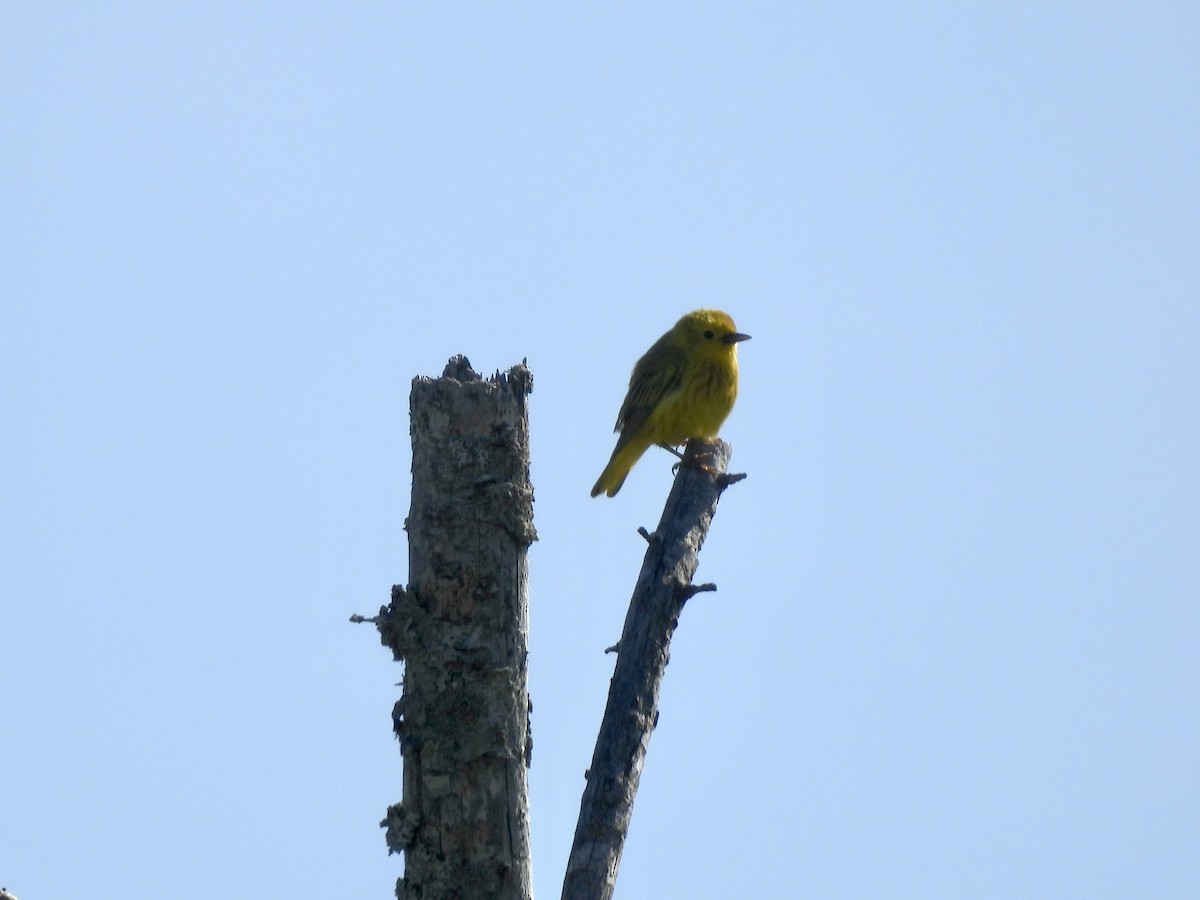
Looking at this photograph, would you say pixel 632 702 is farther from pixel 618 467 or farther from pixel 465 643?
pixel 618 467

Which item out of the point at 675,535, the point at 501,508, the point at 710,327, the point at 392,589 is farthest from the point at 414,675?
the point at 710,327

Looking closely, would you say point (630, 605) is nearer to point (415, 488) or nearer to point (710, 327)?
point (415, 488)

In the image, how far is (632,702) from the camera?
5.38 meters

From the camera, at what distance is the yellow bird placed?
31.0 feet

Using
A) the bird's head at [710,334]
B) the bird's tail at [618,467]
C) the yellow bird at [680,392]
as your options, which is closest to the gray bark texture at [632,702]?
the yellow bird at [680,392]

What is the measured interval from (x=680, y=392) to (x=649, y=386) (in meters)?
0.25

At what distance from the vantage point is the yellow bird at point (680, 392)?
9461 millimetres

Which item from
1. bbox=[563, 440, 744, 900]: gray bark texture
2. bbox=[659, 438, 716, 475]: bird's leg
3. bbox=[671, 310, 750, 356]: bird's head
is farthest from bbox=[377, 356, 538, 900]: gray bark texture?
bbox=[671, 310, 750, 356]: bird's head

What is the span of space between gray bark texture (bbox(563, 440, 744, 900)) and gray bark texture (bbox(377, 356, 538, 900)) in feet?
0.81

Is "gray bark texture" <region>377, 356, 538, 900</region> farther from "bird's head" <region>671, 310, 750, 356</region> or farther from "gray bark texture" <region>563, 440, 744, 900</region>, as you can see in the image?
"bird's head" <region>671, 310, 750, 356</region>

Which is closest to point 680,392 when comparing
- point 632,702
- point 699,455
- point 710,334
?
point 710,334

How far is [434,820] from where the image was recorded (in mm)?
5172

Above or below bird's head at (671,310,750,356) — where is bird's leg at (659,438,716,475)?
below

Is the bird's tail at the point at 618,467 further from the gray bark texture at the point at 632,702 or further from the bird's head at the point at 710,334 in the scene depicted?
the gray bark texture at the point at 632,702
